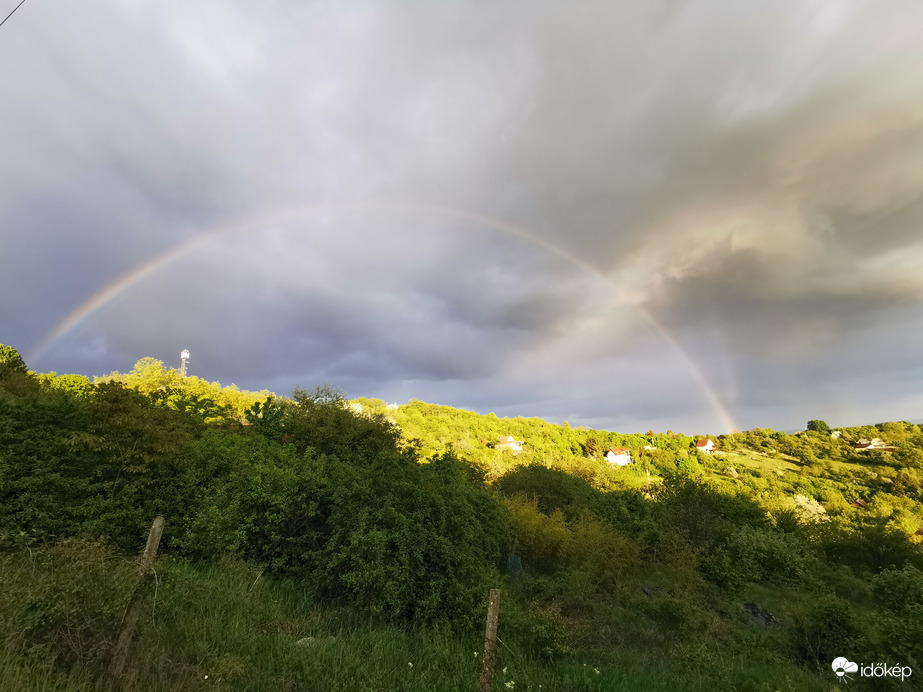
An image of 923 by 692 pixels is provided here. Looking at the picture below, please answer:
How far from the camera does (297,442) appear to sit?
1661cm

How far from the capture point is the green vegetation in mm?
5625

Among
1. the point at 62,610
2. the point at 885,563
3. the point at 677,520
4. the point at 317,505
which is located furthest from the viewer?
the point at 677,520

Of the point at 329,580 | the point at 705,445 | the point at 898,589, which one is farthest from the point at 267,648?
the point at 705,445

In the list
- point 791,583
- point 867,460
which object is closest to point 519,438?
point 867,460

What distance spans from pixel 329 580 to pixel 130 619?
5.33m

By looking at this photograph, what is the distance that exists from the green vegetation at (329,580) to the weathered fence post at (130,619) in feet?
0.47

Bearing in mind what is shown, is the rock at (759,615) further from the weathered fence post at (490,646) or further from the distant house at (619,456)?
the distant house at (619,456)

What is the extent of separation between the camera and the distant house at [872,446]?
313 ft

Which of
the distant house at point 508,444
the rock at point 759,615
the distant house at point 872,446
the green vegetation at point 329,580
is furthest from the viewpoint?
the distant house at point 872,446

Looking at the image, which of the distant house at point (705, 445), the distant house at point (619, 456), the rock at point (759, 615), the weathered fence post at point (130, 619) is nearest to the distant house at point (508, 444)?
the distant house at point (619, 456)

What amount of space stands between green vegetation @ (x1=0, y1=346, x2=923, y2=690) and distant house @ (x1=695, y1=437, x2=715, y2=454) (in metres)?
114

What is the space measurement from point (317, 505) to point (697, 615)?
11883 mm

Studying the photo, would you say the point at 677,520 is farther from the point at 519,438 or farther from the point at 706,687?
the point at 519,438

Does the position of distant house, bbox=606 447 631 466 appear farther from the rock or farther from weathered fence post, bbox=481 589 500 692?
weathered fence post, bbox=481 589 500 692
